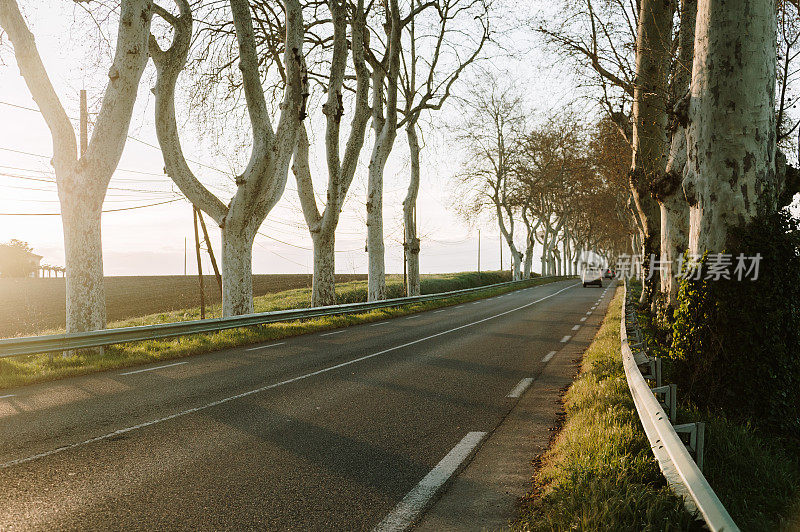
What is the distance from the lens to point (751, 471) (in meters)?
4.39

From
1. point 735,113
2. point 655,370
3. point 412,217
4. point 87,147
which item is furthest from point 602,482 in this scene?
point 412,217

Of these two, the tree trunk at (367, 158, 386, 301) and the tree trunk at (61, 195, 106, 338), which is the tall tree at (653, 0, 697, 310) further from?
the tree trunk at (61, 195, 106, 338)

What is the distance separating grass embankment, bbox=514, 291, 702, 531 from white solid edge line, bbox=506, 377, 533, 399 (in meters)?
1.49

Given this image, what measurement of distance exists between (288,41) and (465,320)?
32.2 feet

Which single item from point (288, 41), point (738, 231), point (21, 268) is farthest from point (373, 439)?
point (21, 268)

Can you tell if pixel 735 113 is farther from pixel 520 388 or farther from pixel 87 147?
pixel 87 147

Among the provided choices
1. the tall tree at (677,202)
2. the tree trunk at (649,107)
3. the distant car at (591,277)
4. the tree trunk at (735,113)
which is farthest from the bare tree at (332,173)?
the distant car at (591,277)

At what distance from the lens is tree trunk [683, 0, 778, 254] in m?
5.68

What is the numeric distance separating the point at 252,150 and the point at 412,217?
40.8 ft

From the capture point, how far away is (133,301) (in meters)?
41.6

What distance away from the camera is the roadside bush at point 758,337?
5531 mm

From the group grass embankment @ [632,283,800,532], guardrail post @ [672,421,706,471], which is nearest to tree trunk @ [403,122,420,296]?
grass embankment @ [632,283,800,532]

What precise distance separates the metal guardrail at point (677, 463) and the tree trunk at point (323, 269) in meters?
14.1

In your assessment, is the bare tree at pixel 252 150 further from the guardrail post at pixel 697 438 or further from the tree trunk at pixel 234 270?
the guardrail post at pixel 697 438
